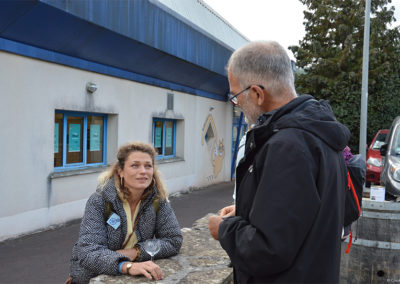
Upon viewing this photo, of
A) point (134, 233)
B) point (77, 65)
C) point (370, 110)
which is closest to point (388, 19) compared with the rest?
point (370, 110)

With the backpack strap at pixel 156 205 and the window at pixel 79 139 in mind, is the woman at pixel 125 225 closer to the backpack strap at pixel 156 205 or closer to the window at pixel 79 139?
the backpack strap at pixel 156 205

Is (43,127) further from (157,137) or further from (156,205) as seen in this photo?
(157,137)

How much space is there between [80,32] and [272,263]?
6038 mm

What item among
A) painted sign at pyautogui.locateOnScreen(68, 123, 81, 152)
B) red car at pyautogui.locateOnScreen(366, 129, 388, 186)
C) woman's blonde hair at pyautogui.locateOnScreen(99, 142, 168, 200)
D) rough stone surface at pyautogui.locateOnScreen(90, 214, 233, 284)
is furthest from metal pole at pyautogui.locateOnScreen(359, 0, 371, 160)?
woman's blonde hair at pyautogui.locateOnScreen(99, 142, 168, 200)

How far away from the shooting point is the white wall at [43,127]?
5527 millimetres

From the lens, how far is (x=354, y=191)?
1938 millimetres

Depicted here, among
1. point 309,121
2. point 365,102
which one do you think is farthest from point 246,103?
point 365,102

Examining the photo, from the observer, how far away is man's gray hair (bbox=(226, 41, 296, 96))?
4.97 ft

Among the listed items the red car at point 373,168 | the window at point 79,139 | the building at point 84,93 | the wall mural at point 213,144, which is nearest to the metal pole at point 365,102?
the red car at point 373,168

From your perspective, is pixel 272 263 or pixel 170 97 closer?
pixel 272 263

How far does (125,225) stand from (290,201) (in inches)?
63.3

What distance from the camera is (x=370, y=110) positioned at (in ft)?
55.7

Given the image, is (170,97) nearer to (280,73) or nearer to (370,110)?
(280,73)

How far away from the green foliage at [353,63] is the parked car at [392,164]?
920 centimetres
